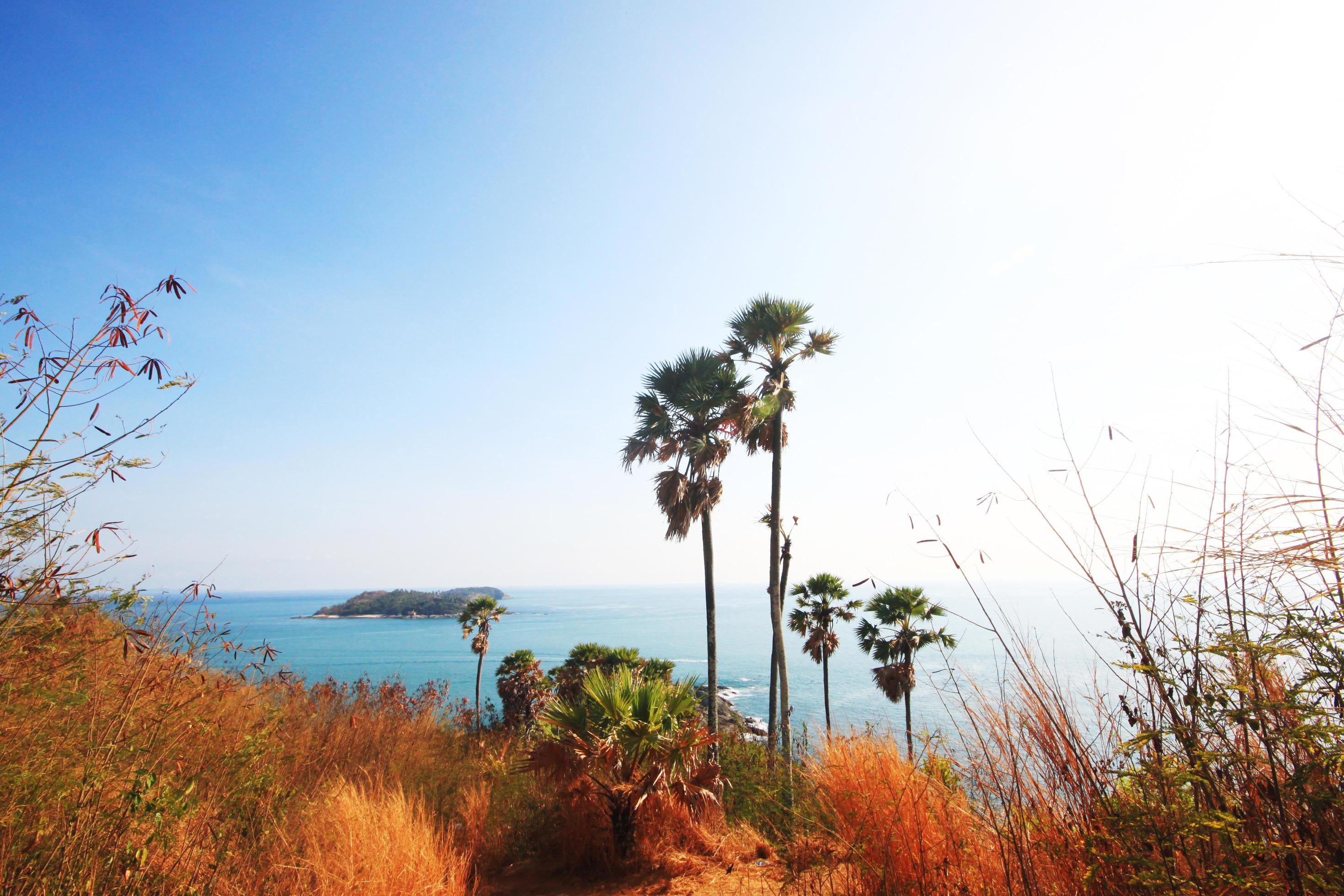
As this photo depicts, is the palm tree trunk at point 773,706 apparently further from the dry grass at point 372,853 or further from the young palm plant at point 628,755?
the dry grass at point 372,853

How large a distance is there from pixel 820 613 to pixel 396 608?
10838 centimetres

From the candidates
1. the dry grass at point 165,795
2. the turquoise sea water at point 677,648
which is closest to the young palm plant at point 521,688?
the turquoise sea water at point 677,648

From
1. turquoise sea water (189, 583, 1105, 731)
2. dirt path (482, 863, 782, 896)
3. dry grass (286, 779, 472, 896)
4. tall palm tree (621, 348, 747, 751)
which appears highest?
tall palm tree (621, 348, 747, 751)

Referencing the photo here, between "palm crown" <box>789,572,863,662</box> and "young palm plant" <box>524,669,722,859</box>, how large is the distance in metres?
15.0

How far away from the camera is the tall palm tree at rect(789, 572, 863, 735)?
68.0ft

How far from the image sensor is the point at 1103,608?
7.61 feet

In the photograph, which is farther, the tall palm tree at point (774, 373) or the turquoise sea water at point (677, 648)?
the turquoise sea water at point (677, 648)

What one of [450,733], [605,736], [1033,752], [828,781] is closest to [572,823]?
[605,736]

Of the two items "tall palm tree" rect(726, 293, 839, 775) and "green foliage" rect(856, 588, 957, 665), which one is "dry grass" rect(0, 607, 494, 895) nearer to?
"tall palm tree" rect(726, 293, 839, 775)

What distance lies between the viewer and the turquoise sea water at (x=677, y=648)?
25578 mm

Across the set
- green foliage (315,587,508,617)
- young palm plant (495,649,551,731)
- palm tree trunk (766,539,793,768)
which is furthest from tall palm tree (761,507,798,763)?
green foliage (315,587,508,617)

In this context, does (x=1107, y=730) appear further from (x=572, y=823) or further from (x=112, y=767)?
(x=572, y=823)

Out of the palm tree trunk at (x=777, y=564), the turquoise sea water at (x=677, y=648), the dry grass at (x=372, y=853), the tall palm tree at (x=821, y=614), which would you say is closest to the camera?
the dry grass at (x=372, y=853)

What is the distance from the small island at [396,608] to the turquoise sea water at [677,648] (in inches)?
84.4
